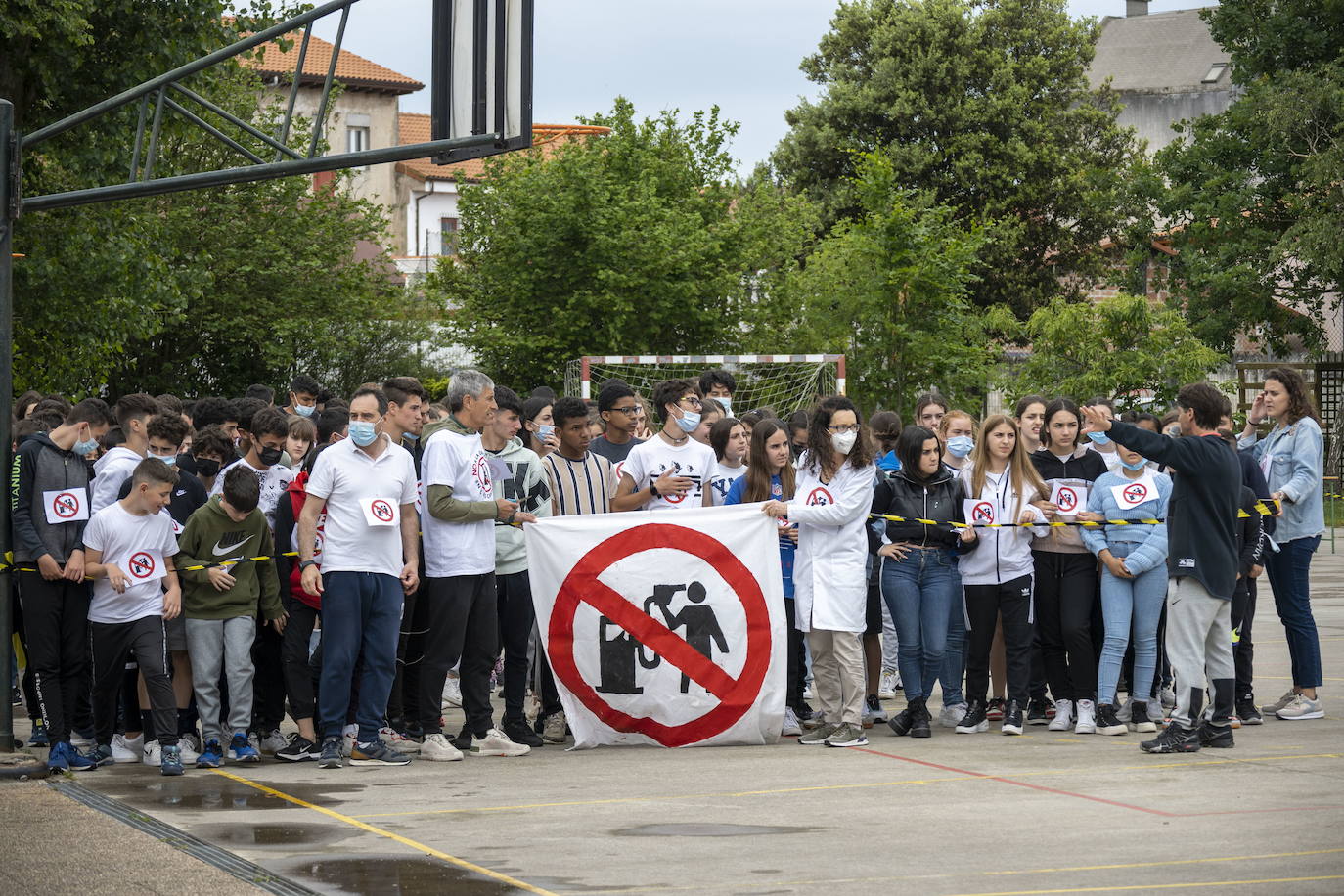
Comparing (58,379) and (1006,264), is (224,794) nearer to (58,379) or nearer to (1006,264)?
(58,379)

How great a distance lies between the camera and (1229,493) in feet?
31.8

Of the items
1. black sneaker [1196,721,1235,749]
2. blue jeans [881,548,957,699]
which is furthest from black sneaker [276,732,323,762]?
black sneaker [1196,721,1235,749]

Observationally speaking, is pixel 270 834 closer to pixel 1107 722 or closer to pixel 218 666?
pixel 218 666

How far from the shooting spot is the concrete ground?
6645 millimetres

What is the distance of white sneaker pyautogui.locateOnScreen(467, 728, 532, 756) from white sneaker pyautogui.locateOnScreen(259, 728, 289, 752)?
1.05 m

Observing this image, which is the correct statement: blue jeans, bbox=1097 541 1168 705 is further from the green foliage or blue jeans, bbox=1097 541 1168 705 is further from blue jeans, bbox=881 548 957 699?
the green foliage

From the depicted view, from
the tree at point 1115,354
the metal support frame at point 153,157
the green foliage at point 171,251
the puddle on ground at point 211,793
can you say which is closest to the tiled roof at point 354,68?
the green foliage at point 171,251

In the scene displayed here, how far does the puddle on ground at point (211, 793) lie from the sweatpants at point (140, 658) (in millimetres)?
392

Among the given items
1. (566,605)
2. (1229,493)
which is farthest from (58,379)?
(1229,493)

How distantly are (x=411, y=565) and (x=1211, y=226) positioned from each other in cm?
3637

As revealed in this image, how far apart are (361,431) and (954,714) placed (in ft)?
13.4

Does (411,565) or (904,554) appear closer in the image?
(411,565)

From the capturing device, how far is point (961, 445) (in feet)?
37.5

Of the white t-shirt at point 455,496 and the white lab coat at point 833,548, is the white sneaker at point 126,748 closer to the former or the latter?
the white t-shirt at point 455,496
